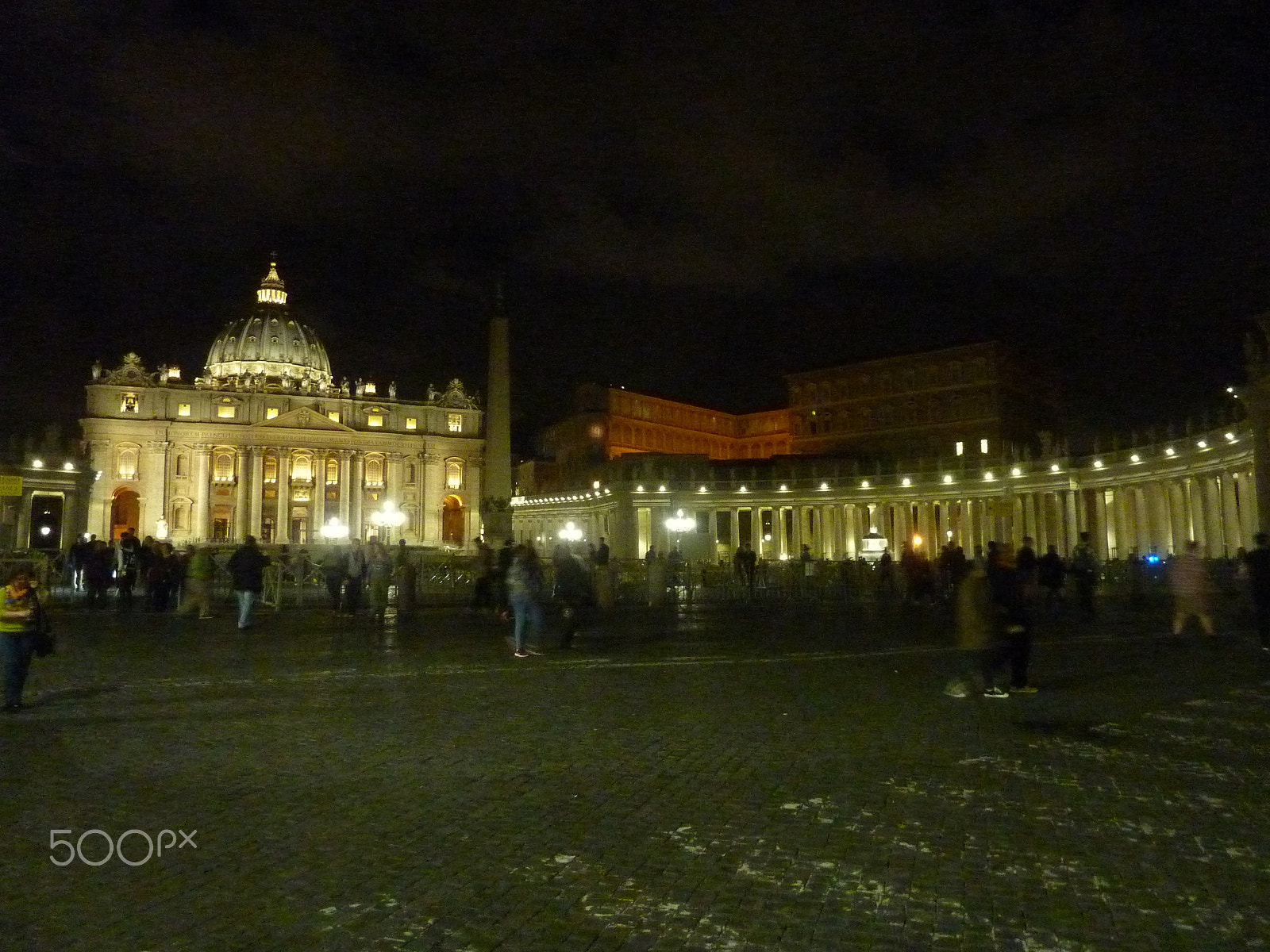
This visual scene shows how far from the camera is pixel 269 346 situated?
125 m

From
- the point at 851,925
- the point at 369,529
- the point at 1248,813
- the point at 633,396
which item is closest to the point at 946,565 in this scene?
the point at 1248,813

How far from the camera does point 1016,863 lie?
16.5ft

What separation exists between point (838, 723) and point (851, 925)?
480 cm

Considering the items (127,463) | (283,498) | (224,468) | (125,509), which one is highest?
(127,463)

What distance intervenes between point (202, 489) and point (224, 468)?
4.25 metres

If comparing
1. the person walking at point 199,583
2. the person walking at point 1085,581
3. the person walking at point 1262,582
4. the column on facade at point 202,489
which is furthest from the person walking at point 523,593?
the column on facade at point 202,489

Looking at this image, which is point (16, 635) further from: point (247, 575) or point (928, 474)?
point (928, 474)

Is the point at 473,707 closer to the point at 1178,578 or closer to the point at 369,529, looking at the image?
the point at 1178,578

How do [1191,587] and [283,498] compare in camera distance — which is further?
[283,498]

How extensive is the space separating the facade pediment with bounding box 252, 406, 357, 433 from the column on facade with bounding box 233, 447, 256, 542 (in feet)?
10.2

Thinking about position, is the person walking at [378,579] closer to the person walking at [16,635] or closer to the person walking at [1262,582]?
the person walking at [16,635]

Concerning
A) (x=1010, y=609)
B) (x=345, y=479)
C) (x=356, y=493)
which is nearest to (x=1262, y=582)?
(x=1010, y=609)

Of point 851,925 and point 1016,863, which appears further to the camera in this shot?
point 1016,863

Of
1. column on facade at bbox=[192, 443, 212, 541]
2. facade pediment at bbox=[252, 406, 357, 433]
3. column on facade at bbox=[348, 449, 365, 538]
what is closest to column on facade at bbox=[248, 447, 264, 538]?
facade pediment at bbox=[252, 406, 357, 433]
